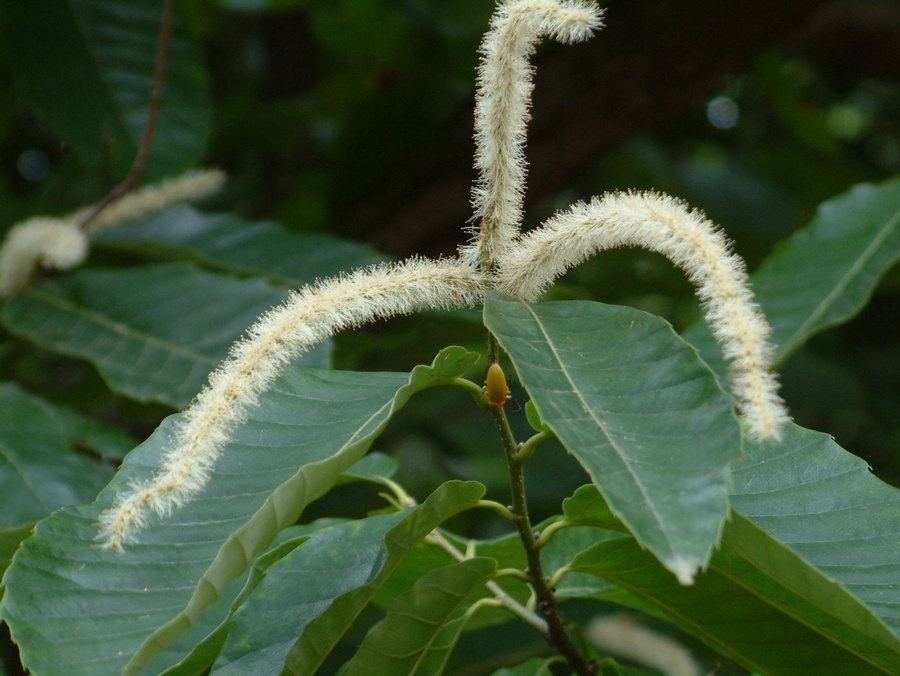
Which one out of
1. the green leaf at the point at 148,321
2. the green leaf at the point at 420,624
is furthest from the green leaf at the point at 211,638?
the green leaf at the point at 148,321

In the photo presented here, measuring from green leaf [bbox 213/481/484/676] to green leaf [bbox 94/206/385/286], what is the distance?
39.1 inches

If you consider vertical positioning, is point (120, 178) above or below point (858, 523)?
above

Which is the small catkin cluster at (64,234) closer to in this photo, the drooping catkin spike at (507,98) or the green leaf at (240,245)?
the green leaf at (240,245)

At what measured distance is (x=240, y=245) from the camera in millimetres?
2270

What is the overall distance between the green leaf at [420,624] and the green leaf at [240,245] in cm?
109

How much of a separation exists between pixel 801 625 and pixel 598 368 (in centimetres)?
39

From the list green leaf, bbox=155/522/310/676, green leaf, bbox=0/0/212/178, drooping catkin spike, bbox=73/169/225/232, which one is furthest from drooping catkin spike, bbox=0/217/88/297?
green leaf, bbox=155/522/310/676

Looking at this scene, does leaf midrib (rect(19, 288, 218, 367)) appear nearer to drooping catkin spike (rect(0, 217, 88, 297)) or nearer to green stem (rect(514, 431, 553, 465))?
drooping catkin spike (rect(0, 217, 88, 297))

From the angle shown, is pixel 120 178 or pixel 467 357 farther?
pixel 120 178

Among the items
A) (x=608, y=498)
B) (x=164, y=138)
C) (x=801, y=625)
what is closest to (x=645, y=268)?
(x=164, y=138)

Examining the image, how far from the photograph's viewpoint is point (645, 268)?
346 cm

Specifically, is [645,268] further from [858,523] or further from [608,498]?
[608,498]

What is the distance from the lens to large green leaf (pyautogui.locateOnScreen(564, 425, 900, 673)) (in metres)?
1.05

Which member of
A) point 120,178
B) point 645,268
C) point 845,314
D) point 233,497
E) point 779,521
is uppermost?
point 645,268
